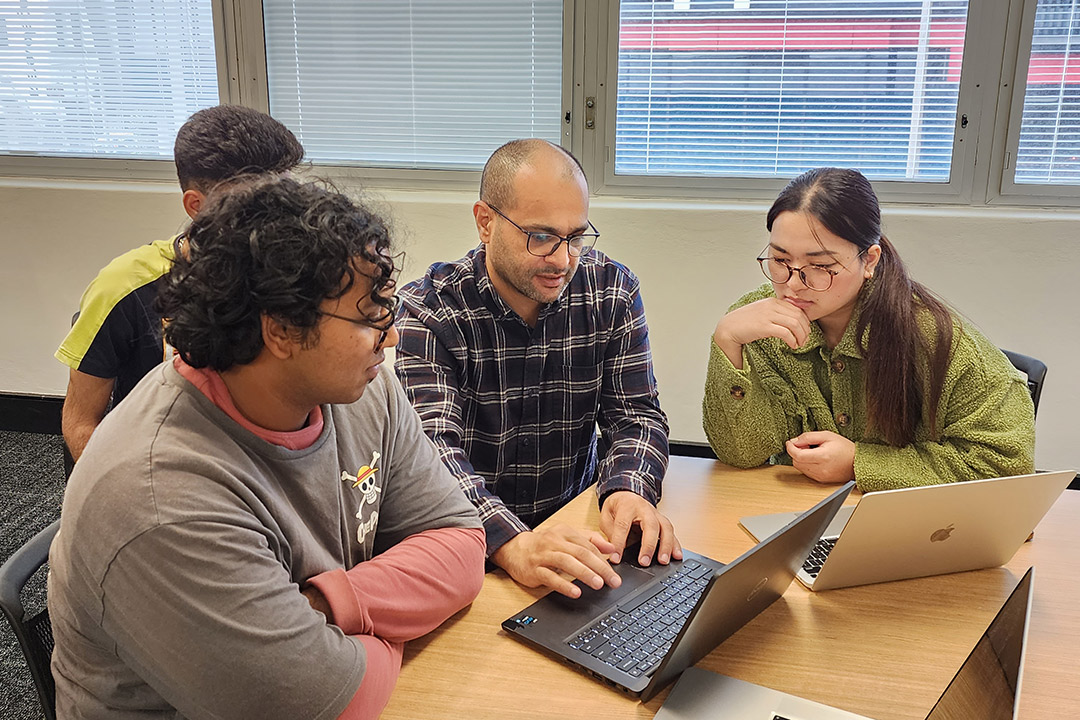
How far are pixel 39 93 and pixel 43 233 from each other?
0.60 m

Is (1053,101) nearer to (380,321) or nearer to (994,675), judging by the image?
(994,675)

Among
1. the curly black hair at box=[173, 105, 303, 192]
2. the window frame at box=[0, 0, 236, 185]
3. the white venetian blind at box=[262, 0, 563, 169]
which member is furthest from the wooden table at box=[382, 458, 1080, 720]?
the window frame at box=[0, 0, 236, 185]

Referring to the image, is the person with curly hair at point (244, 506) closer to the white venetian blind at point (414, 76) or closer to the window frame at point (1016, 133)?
the white venetian blind at point (414, 76)

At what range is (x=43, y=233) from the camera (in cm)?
363

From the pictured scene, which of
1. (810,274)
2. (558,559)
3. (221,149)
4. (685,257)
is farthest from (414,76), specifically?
(558,559)

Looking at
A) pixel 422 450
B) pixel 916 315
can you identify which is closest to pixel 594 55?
pixel 916 315

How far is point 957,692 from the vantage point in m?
0.83

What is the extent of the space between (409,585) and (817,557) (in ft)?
2.06

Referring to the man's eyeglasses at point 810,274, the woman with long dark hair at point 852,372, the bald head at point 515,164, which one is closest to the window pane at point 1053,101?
the woman with long dark hair at point 852,372

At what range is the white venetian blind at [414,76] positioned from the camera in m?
3.21

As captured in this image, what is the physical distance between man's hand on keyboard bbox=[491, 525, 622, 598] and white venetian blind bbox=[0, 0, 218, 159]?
2.91m

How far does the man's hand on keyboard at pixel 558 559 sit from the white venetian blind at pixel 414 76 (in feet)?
7.43

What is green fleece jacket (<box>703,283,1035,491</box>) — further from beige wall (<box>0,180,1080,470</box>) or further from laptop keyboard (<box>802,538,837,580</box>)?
beige wall (<box>0,180,1080,470</box>)

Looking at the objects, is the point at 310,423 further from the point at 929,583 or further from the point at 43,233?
the point at 43,233
